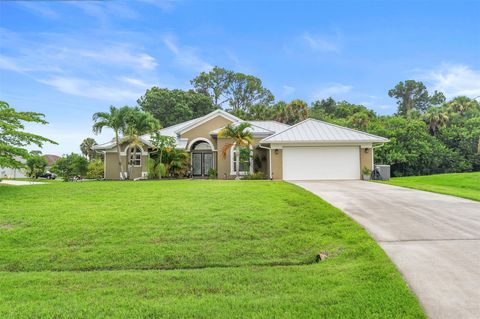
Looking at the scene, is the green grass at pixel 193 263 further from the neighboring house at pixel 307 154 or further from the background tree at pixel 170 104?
the background tree at pixel 170 104

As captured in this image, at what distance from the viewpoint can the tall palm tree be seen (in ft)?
74.6

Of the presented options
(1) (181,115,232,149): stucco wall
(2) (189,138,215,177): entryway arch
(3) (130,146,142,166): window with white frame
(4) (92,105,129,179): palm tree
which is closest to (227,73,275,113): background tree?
(1) (181,115,232,149): stucco wall

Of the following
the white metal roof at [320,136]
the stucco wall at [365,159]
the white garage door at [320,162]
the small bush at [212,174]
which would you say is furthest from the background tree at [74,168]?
the stucco wall at [365,159]

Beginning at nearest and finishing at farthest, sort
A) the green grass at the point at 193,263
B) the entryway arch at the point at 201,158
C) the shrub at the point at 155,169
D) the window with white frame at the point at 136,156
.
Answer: the green grass at the point at 193,263 → the shrub at the point at 155,169 → the window with white frame at the point at 136,156 → the entryway arch at the point at 201,158

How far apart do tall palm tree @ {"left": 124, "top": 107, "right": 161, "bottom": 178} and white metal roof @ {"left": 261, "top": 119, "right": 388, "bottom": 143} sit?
9.31m

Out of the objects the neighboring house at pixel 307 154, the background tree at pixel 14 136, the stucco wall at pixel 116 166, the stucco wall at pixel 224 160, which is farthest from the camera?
the stucco wall at pixel 116 166

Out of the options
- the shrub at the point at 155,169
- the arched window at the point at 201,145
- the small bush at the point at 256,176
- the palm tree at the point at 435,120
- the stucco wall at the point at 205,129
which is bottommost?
the small bush at the point at 256,176

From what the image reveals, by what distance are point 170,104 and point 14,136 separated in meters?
31.8

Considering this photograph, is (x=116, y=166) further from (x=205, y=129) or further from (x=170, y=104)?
(x=170, y=104)

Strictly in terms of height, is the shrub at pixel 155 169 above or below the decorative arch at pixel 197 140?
below

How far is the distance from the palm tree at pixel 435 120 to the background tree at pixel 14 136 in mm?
36449

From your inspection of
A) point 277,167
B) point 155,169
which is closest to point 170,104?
point 155,169

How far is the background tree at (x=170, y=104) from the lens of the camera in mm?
44250

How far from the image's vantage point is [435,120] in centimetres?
3419
